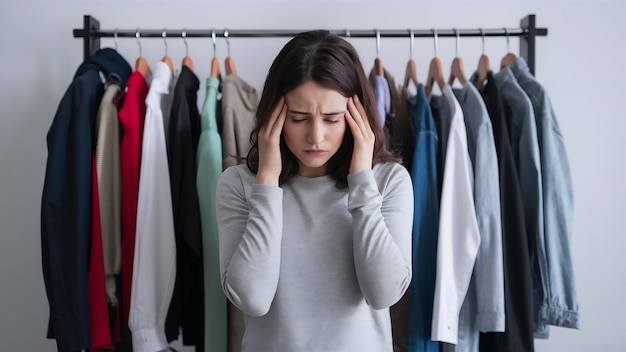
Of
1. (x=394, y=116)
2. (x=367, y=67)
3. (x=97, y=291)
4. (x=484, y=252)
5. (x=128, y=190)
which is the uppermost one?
(x=367, y=67)

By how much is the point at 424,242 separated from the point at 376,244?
474 mm

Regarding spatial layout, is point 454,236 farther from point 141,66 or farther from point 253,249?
point 141,66

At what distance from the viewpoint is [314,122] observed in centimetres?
106

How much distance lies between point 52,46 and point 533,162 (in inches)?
67.7

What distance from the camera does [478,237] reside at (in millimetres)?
1392

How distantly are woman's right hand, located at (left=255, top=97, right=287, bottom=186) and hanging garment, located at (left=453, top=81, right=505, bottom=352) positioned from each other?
622 mm

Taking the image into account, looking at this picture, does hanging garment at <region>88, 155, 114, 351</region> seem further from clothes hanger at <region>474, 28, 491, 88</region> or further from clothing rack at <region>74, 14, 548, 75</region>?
clothes hanger at <region>474, 28, 491, 88</region>

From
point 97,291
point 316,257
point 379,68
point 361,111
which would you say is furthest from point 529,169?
point 97,291

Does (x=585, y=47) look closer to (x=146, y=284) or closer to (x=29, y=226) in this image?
(x=146, y=284)

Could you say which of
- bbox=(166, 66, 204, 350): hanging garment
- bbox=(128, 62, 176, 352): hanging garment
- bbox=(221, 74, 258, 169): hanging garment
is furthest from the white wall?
bbox=(128, 62, 176, 352): hanging garment

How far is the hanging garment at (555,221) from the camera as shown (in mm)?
1443

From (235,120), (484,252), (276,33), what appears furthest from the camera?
(276,33)

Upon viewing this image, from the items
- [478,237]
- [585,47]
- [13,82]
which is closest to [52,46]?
[13,82]

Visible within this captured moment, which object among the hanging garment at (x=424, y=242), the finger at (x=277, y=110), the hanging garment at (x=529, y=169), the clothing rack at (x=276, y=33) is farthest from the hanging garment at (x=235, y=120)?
the hanging garment at (x=529, y=169)
